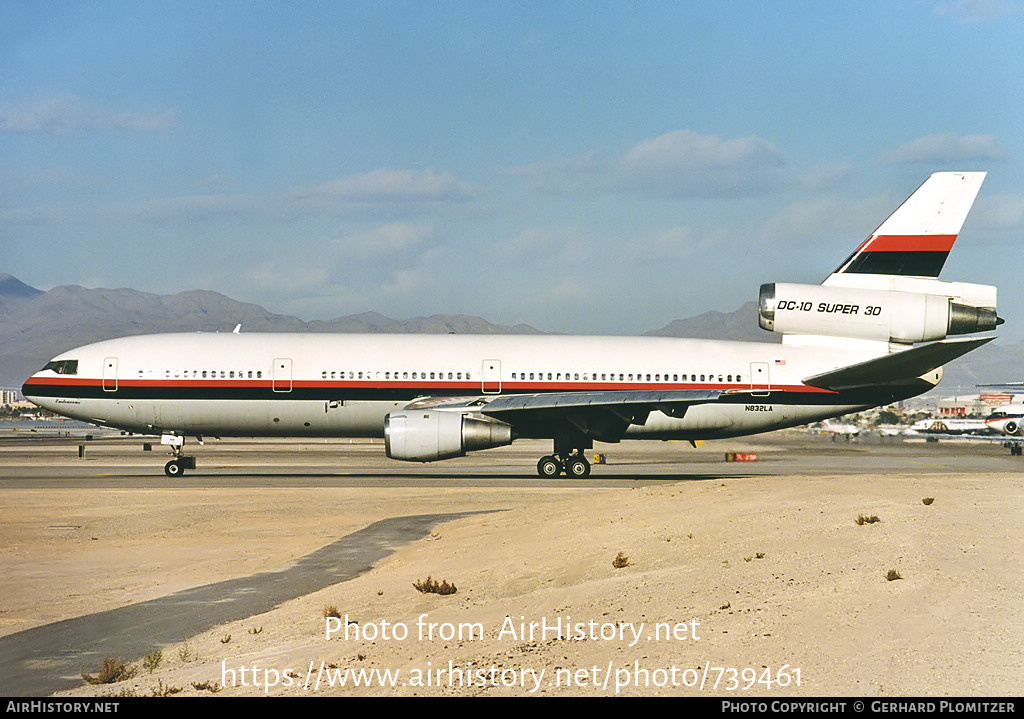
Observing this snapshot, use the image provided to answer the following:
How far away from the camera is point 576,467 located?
31578mm

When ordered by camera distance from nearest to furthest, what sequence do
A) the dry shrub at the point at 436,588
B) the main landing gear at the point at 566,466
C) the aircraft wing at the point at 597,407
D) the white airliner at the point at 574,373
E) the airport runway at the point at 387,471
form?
the dry shrub at the point at 436,588 → the airport runway at the point at 387,471 → the aircraft wing at the point at 597,407 → the white airliner at the point at 574,373 → the main landing gear at the point at 566,466

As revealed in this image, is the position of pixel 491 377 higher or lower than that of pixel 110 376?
higher

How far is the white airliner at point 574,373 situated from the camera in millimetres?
30141

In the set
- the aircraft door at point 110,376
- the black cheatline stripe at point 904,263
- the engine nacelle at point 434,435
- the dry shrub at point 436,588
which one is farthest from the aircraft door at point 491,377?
the dry shrub at point 436,588

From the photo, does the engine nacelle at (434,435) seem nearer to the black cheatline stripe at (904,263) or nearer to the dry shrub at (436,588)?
the black cheatline stripe at (904,263)

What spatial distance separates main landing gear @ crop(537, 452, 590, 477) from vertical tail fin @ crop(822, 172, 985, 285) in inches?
436

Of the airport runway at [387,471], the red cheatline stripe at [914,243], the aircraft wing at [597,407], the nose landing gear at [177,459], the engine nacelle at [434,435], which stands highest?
the red cheatline stripe at [914,243]

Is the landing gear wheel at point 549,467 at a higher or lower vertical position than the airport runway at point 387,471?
higher

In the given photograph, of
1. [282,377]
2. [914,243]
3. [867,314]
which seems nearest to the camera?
[867,314]

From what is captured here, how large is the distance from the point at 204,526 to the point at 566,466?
15104mm

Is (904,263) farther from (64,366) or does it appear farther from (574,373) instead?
(64,366)

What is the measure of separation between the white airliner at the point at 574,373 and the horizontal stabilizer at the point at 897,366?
0.26 ft

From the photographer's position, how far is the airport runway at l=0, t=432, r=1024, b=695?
34.1 ft

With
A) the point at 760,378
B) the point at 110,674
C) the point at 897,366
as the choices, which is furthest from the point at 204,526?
the point at 897,366
